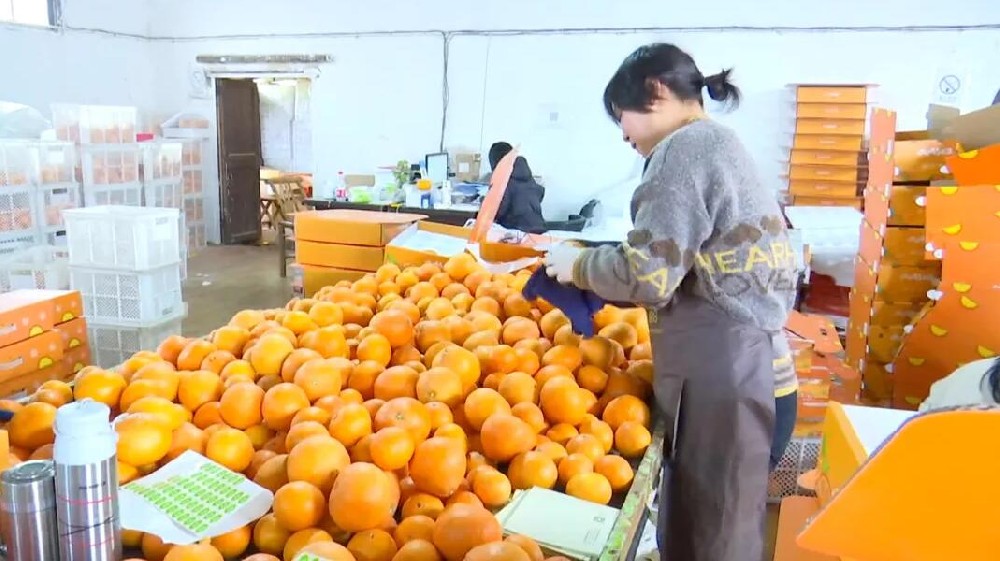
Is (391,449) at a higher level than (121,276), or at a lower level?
higher

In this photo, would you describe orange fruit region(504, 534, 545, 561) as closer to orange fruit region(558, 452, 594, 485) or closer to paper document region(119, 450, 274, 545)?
orange fruit region(558, 452, 594, 485)

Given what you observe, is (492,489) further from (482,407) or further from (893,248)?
(893,248)

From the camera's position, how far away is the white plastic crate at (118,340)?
12.8 feet

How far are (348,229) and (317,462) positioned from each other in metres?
2.03

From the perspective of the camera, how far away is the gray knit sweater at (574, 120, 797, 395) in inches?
53.8

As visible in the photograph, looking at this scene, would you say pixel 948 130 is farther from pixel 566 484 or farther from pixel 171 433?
pixel 171 433

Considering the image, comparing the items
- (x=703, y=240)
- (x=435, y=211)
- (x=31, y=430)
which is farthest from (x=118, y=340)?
(x=703, y=240)

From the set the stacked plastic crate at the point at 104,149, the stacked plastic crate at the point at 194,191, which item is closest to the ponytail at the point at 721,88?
the stacked plastic crate at the point at 104,149

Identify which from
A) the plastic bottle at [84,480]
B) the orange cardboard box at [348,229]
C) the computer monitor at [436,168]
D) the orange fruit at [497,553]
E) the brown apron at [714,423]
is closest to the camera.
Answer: the plastic bottle at [84,480]

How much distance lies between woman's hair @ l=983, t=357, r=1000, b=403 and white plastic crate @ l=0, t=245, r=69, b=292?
4.49m

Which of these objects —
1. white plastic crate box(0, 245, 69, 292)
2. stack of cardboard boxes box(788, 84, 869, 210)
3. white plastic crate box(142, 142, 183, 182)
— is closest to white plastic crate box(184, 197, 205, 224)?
white plastic crate box(142, 142, 183, 182)

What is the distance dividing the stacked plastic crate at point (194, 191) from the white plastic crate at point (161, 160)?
1.56 feet

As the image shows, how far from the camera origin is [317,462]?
1.14 metres

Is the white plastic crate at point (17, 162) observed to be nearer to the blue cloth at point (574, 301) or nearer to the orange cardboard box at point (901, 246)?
the blue cloth at point (574, 301)
